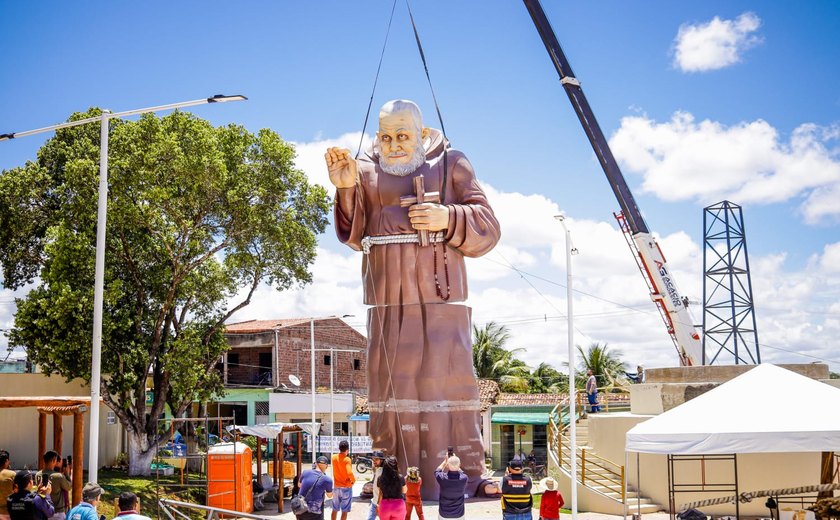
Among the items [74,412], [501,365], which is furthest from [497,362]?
[74,412]

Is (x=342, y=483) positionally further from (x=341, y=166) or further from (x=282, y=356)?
(x=282, y=356)

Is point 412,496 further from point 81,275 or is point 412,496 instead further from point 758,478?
point 81,275

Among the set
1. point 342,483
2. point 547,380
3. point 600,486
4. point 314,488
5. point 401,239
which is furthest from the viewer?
point 547,380

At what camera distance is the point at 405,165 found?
1447 cm

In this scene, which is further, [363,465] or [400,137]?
[363,465]

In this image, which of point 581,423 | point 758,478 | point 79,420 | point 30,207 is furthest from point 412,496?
point 30,207

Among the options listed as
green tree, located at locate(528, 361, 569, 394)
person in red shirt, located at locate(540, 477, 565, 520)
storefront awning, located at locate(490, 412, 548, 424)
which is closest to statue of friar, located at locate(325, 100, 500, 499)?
person in red shirt, located at locate(540, 477, 565, 520)

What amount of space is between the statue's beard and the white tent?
564 centimetres

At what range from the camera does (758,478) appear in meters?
17.7

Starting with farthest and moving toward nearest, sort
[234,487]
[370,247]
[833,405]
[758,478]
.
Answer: [234,487], [758,478], [370,247], [833,405]

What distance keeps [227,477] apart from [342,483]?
25.5 ft

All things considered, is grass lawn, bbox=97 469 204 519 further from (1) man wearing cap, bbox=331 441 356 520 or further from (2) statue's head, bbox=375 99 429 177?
(2) statue's head, bbox=375 99 429 177

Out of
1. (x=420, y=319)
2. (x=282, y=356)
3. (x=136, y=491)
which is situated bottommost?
(x=136, y=491)

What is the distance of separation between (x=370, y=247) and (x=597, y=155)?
1520cm
